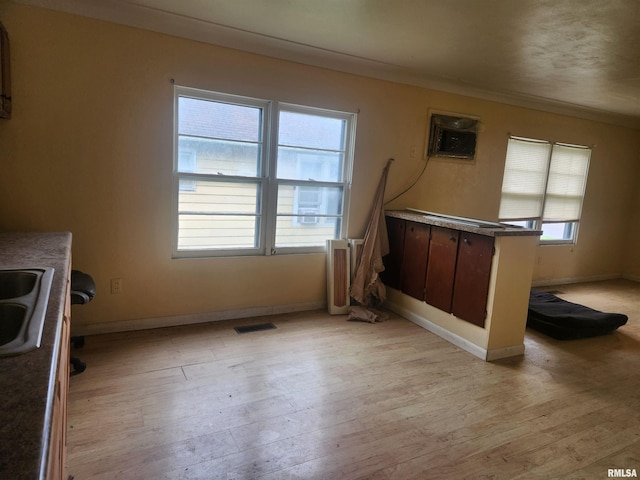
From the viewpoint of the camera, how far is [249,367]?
2.66 metres

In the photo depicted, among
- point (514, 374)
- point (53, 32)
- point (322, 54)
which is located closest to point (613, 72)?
point (322, 54)

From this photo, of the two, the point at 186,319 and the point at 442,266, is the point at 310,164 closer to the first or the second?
the point at 442,266

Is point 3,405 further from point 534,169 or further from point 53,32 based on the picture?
point 534,169

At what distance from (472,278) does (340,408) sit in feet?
4.94

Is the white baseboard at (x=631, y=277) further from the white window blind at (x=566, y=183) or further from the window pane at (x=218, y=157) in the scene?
the window pane at (x=218, y=157)

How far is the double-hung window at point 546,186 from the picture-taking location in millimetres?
4875

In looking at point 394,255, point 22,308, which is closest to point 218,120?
point 394,255

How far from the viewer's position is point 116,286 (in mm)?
3020

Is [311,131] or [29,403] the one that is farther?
[311,131]

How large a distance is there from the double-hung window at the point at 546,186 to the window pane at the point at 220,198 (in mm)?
3190

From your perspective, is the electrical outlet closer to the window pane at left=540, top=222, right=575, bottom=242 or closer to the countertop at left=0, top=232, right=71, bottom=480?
the countertop at left=0, top=232, right=71, bottom=480

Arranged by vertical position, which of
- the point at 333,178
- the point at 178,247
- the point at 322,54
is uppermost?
the point at 322,54

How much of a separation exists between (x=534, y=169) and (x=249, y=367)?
4.38 metres

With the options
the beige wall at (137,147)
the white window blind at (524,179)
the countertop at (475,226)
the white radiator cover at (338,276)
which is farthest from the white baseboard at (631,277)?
the white radiator cover at (338,276)
